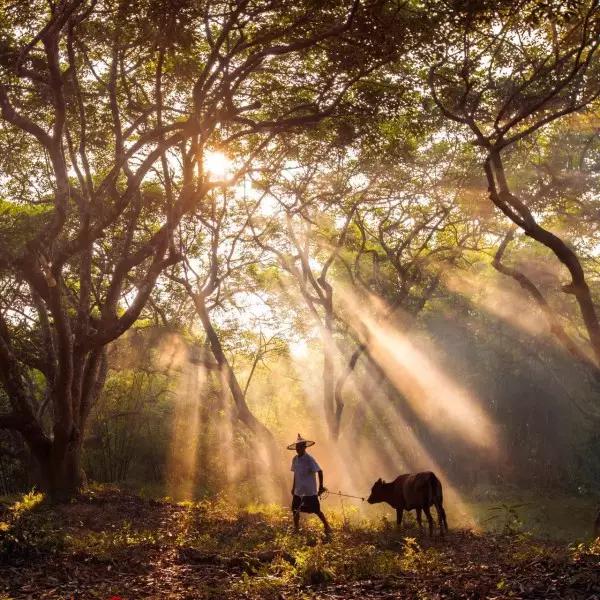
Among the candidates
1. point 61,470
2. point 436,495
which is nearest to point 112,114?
point 61,470

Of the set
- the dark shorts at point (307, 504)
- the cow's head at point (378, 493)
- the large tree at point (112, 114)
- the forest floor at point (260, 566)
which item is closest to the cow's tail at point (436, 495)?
the forest floor at point (260, 566)

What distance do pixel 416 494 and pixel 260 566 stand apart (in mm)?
5801

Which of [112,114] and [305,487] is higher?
[112,114]

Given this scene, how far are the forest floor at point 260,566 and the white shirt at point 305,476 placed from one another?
714 millimetres

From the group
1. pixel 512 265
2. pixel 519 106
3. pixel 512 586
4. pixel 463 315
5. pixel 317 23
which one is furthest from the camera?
pixel 463 315

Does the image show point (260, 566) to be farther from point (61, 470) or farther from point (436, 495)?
point (61, 470)

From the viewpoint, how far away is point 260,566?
29.0 feet

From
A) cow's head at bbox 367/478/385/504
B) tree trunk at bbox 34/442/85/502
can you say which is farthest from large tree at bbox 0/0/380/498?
cow's head at bbox 367/478/385/504

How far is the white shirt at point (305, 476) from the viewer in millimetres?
12914

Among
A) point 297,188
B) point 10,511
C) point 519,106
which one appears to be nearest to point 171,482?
point 297,188

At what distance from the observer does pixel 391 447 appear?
1315 inches

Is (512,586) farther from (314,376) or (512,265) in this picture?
(314,376)

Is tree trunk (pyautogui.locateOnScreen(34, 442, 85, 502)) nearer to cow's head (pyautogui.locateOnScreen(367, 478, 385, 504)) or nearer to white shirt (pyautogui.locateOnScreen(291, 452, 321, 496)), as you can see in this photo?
white shirt (pyautogui.locateOnScreen(291, 452, 321, 496))

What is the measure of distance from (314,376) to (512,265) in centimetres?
1379
